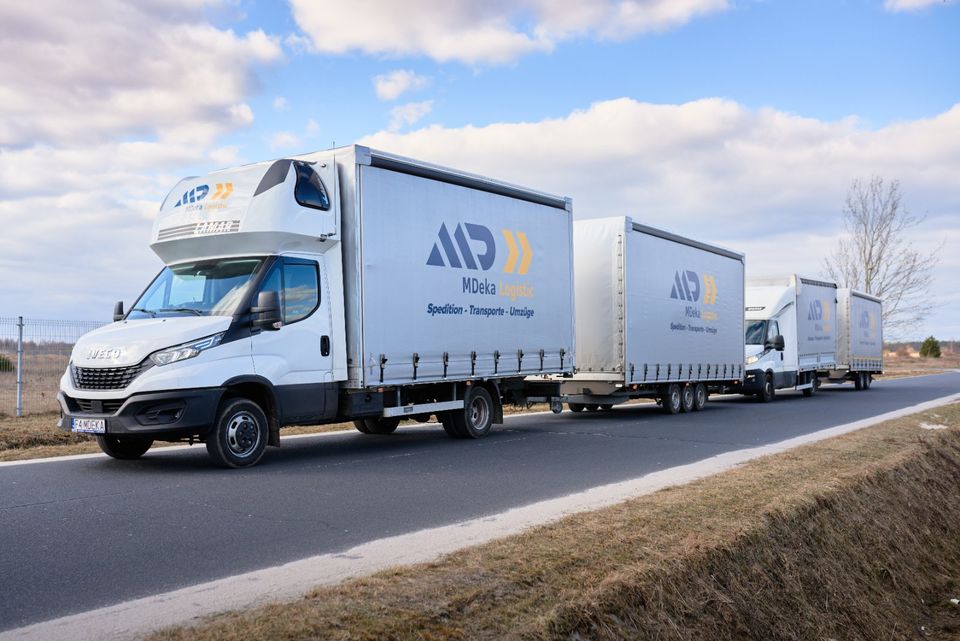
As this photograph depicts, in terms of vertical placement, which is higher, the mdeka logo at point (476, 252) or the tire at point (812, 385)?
the mdeka logo at point (476, 252)

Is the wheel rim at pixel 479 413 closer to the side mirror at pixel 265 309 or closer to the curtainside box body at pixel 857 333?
the side mirror at pixel 265 309

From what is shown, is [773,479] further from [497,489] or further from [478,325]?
[478,325]

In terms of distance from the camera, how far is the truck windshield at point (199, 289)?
10.5 meters

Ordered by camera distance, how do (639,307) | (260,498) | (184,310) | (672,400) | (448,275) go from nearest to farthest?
(260,498) < (184,310) < (448,275) < (639,307) < (672,400)

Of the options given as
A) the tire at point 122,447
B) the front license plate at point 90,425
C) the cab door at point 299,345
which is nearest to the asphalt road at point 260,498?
the tire at point 122,447

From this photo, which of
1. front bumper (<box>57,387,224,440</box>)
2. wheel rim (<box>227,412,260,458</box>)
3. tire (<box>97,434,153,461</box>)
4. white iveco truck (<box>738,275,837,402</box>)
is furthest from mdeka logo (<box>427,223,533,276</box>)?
white iveco truck (<box>738,275,837,402</box>)

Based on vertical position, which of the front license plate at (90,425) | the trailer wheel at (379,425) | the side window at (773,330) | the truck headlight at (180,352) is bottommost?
the trailer wheel at (379,425)

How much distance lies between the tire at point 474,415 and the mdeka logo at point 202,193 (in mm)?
5015

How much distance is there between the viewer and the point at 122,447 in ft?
36.0

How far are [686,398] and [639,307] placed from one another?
151 inches

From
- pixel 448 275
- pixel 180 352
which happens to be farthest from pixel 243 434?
pixel 448 275

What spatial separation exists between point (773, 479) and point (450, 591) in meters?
5.47

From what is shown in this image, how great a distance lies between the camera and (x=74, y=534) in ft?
22.4

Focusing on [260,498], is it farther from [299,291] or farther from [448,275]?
[448,275]
